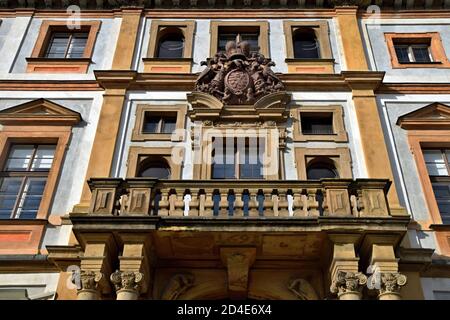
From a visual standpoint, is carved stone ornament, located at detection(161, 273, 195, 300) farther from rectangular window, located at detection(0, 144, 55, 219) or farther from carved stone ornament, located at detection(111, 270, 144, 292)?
rectangular window, located at detection(0, 144, 55, 219)

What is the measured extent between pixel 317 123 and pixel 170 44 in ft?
17.7

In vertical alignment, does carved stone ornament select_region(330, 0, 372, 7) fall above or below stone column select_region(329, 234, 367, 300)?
above

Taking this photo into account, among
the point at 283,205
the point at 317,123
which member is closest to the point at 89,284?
the point at 283,205

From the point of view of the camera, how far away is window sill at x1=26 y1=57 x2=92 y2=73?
1536 centimetres

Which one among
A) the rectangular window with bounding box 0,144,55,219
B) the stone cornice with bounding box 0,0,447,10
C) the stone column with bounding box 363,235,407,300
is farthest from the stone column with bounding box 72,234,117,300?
the stone cornice with bounding box 0,0,447,10

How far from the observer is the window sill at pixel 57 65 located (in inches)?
605

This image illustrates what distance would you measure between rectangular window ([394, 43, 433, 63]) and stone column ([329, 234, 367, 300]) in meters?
7.59

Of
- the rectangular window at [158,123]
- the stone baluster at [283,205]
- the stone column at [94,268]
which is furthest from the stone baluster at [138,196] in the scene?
the rectangular window at [158,123]

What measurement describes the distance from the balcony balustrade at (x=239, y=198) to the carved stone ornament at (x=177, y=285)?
4.30ft

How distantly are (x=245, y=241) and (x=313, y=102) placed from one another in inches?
209

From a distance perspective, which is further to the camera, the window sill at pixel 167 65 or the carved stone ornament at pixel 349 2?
the carved stone ornament at pixel 349 2

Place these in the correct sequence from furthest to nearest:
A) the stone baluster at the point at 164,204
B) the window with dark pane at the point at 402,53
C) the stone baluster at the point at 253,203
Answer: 1. the window with dark pane at the point at 402,53
2. the stone baluster at the point at 164,204
3. the stone baluster at the point at 253,203

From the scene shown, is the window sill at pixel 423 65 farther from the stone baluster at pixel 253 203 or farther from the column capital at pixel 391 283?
the column capital at pixel 391 283

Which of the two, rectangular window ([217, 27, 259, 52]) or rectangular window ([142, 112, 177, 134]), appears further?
rectangular window ([217, 27, 259, 52])
